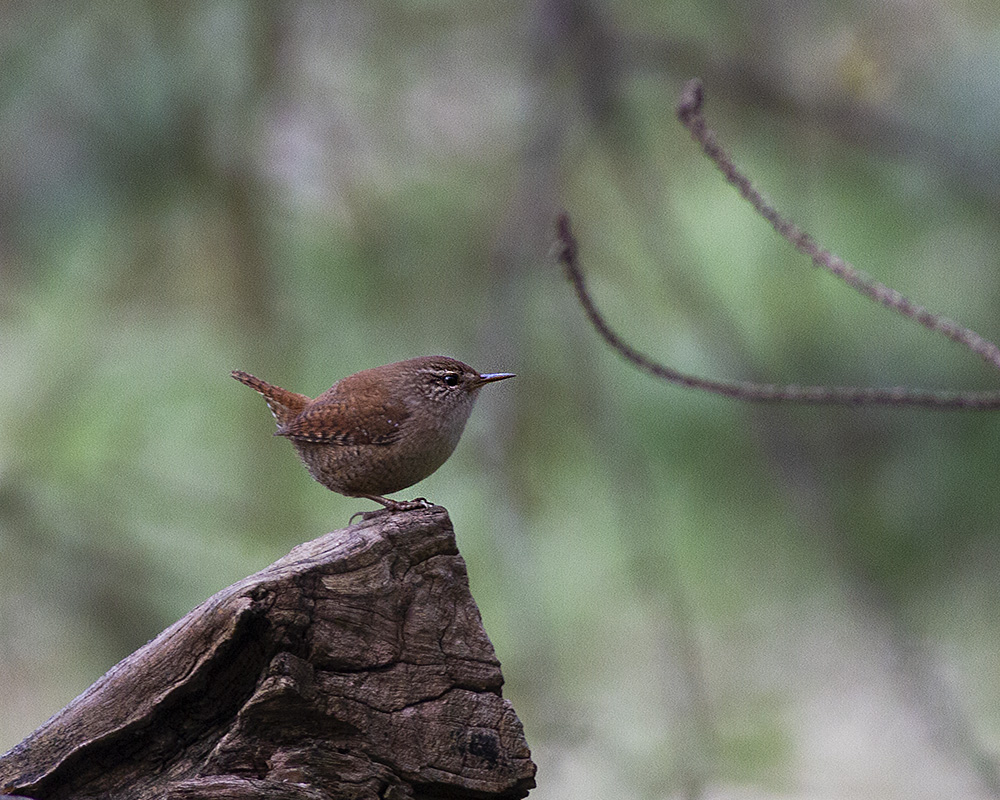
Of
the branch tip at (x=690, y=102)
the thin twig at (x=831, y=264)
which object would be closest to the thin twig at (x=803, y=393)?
the thin twig at (x=831, y=264)

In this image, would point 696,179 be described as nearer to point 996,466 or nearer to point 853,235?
point 853,235

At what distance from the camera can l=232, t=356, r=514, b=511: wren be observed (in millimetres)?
2516

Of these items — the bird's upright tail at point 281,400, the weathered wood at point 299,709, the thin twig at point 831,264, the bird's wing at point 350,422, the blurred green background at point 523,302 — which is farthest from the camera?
the blurred green background at point 523,302

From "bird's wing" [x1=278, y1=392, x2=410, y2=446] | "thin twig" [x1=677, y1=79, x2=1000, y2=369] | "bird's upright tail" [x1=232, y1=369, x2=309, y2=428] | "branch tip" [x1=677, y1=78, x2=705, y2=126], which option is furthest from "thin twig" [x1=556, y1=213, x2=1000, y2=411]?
"bird's upright tail" [x1=232, y1=369, x2=309, y2=428]

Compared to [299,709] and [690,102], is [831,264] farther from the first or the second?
[299,709]

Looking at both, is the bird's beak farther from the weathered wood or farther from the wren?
the weathered wood

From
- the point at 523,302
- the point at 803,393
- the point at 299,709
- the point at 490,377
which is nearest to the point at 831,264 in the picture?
the point at 803,393

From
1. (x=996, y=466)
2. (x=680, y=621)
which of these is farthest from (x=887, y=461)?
(x=680, y=621)

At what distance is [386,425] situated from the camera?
2508 millimetres

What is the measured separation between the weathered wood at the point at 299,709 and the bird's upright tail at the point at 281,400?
966 millimetres

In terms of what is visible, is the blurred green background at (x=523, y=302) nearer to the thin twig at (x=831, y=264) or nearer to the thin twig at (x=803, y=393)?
the thin twig at (x=803, y=393)

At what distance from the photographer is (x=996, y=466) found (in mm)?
3918

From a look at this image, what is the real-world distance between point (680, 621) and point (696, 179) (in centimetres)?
203

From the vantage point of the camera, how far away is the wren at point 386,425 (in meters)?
2.52
